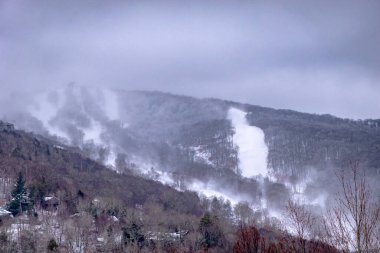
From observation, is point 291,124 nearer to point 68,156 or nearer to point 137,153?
point 137,153

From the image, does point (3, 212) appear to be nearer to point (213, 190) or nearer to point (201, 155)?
point (213, 190)

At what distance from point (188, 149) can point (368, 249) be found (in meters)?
173

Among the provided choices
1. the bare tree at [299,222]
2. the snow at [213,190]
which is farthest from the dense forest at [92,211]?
the snow at [213,190]

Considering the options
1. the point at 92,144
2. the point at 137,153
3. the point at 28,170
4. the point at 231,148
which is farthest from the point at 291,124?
the point at 28,170

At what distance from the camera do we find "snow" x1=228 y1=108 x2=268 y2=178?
162875mm

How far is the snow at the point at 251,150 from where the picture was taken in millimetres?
162875

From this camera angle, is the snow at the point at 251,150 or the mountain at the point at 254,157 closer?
the mountain at the point at 254,157

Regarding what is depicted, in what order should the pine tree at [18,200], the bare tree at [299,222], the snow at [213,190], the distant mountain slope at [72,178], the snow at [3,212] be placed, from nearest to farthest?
the bare tree at [299,222] → the snow at [3,212] → the pine tree at [18,200] → the distant mountain slope at [72,178] → the snow at [213,190]

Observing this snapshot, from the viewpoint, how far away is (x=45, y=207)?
7975 centimetres

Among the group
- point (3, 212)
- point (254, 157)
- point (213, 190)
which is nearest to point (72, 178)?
point (3, 212)

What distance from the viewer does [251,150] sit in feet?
576

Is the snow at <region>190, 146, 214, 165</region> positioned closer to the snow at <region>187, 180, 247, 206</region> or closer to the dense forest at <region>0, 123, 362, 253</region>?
the snow at <region>187, 180, 247, 206</region>

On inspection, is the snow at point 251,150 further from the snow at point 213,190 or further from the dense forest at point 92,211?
the dense forest at point 92,211

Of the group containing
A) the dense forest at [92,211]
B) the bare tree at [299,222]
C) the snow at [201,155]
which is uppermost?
the snow at [201,155]
